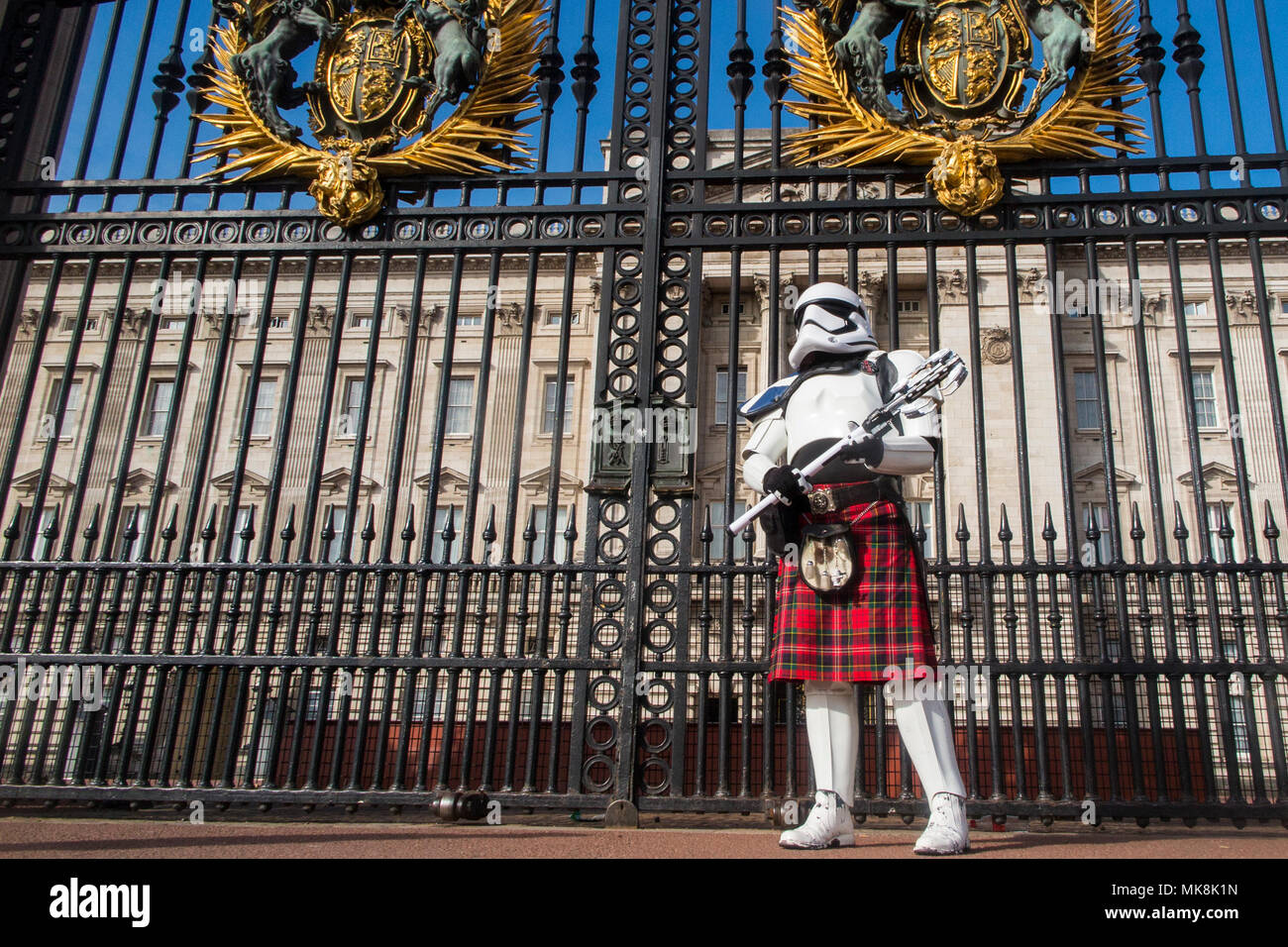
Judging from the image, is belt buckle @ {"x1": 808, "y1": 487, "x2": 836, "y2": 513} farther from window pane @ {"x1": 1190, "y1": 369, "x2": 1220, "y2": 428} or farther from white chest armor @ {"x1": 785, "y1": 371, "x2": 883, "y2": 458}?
window pane @ {"x1": 1190, "y1": 369, "x2": 1220, "y2": 428}

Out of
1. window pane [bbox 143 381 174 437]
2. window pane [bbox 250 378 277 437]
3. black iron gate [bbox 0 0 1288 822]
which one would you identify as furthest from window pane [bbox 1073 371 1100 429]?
window pane [bbox 143 381 174 437]

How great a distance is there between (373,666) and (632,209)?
4.07 m

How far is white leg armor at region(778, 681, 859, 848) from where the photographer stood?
194 inches

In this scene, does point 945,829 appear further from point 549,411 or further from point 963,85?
point 549,411

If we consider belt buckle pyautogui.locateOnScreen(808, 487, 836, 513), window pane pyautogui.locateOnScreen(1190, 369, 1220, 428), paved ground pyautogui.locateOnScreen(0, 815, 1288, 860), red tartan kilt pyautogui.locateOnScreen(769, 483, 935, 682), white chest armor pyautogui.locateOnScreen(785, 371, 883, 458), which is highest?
window pane pyautogui.locateOnScreen(1190, 369, 1220, 428)

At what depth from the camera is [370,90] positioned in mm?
7953

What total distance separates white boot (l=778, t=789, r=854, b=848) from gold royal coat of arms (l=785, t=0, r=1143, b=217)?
4608 millimetres

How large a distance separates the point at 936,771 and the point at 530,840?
7.71 ft

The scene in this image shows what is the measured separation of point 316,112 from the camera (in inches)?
317

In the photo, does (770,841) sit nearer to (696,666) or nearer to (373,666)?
(696,666)

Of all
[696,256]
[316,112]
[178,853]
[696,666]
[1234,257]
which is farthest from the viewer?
[1234,257]

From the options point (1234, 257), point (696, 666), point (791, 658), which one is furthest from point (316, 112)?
point (1234, 257)

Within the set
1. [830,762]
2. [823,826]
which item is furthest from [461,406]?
[823,826]

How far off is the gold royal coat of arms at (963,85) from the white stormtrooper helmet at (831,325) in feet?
7.35
